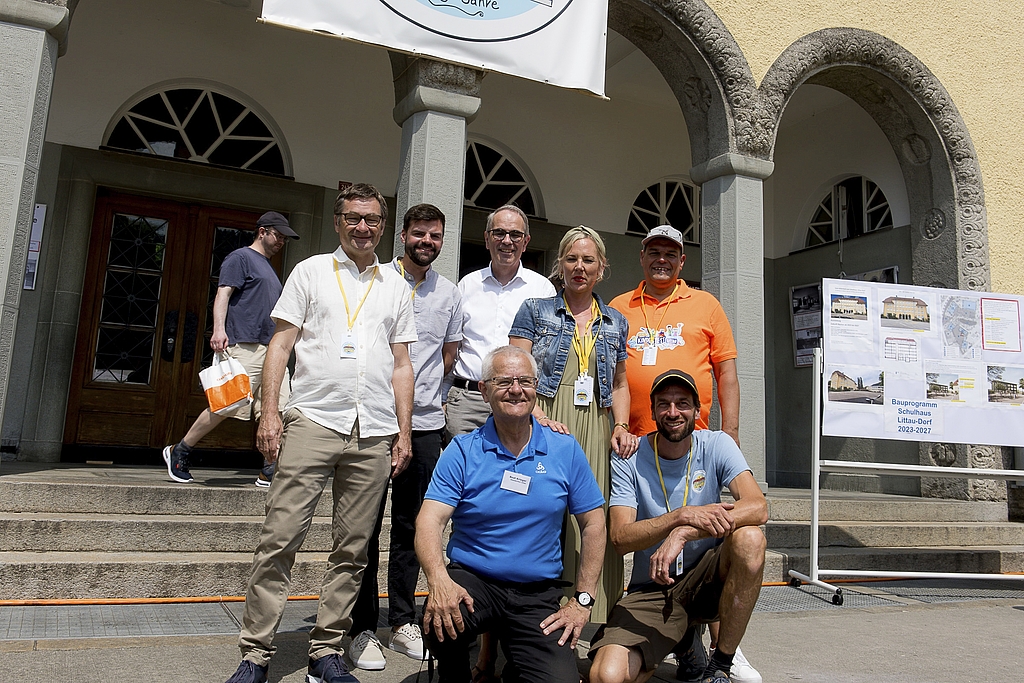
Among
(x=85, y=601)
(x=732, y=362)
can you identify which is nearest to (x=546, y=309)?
(x=732, y=362)

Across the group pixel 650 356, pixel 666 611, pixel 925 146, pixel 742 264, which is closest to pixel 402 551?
pixel 666 611

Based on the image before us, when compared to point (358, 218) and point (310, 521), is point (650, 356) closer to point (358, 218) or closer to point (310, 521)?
point (358, 218)

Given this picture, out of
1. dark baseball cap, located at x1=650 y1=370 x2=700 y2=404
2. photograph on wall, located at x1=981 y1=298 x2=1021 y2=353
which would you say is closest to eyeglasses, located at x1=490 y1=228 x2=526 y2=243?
dark baseball cap, located at x1=650 y1=370 x2=700 y2=404

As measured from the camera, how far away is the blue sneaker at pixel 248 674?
2715mm

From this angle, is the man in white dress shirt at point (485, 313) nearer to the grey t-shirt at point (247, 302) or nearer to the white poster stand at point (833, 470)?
the grey t-shirt at point (247, 302)

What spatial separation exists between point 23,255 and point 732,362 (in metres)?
4.02

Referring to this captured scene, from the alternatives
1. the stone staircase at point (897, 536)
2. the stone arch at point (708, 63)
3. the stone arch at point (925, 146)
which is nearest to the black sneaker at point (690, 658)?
the stone staircase at point (897, 536)

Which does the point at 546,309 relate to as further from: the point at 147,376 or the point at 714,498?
the point at 147,376

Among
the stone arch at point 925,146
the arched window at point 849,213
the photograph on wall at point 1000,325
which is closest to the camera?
the photograph on wall at point 1000,325

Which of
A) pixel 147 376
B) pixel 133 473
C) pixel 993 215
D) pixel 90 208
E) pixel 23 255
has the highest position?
pixel 993 215

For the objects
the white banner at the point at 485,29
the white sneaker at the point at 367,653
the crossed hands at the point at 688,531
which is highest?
the white banner at the point at 485,29

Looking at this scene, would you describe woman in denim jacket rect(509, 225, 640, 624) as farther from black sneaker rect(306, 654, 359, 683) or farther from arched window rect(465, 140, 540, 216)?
arched window rect(465, 140, 540, 216)

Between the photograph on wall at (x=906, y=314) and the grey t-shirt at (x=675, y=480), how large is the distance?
2974mm

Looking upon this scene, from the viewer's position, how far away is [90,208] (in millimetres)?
7039
